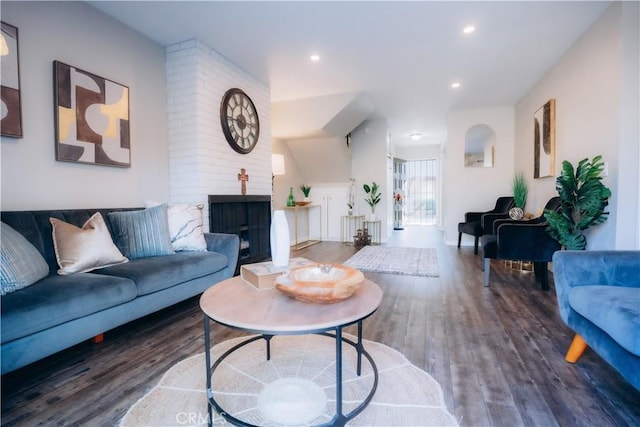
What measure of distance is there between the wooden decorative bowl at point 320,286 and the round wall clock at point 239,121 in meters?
2.54

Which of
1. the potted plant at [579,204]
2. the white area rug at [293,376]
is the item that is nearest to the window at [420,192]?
the potted plant at [579,204]

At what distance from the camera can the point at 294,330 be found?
3.24ft

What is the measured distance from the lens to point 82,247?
74.3 inches

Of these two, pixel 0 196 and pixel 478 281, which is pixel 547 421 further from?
pixel 0 196

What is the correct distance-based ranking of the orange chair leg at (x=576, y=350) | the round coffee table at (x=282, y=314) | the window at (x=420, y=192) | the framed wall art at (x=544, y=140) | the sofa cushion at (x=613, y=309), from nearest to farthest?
the round coffee table at (x=282, y=314) → the sofa cushion at (x=613, y=309) → the orange chair leg at (x=576, y=350) → the framed wall art at (x=544, y=140) → the window at (x=420, y=192)

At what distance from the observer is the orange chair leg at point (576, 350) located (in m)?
1.59

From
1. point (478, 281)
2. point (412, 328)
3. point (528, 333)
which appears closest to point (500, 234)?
point (478, 281)

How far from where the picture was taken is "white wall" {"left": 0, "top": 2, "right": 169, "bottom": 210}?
2.02 meters

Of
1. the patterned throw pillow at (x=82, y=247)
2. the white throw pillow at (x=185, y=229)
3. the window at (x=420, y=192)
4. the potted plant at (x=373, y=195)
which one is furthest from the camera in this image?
the window at (x=420, y=192)

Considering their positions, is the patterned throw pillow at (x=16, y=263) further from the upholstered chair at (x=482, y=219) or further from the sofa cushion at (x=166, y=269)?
the upholstered chair at (x=482, y=219)

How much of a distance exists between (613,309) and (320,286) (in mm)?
1219

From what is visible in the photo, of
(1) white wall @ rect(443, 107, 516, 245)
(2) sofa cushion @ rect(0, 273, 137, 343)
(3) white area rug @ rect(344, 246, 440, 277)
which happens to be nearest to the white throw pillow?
(2) sofa cushion @ rect(0, 273, 137, 343)

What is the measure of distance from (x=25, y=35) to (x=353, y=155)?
507cm

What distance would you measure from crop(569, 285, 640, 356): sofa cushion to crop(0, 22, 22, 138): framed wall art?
11.0 feet
